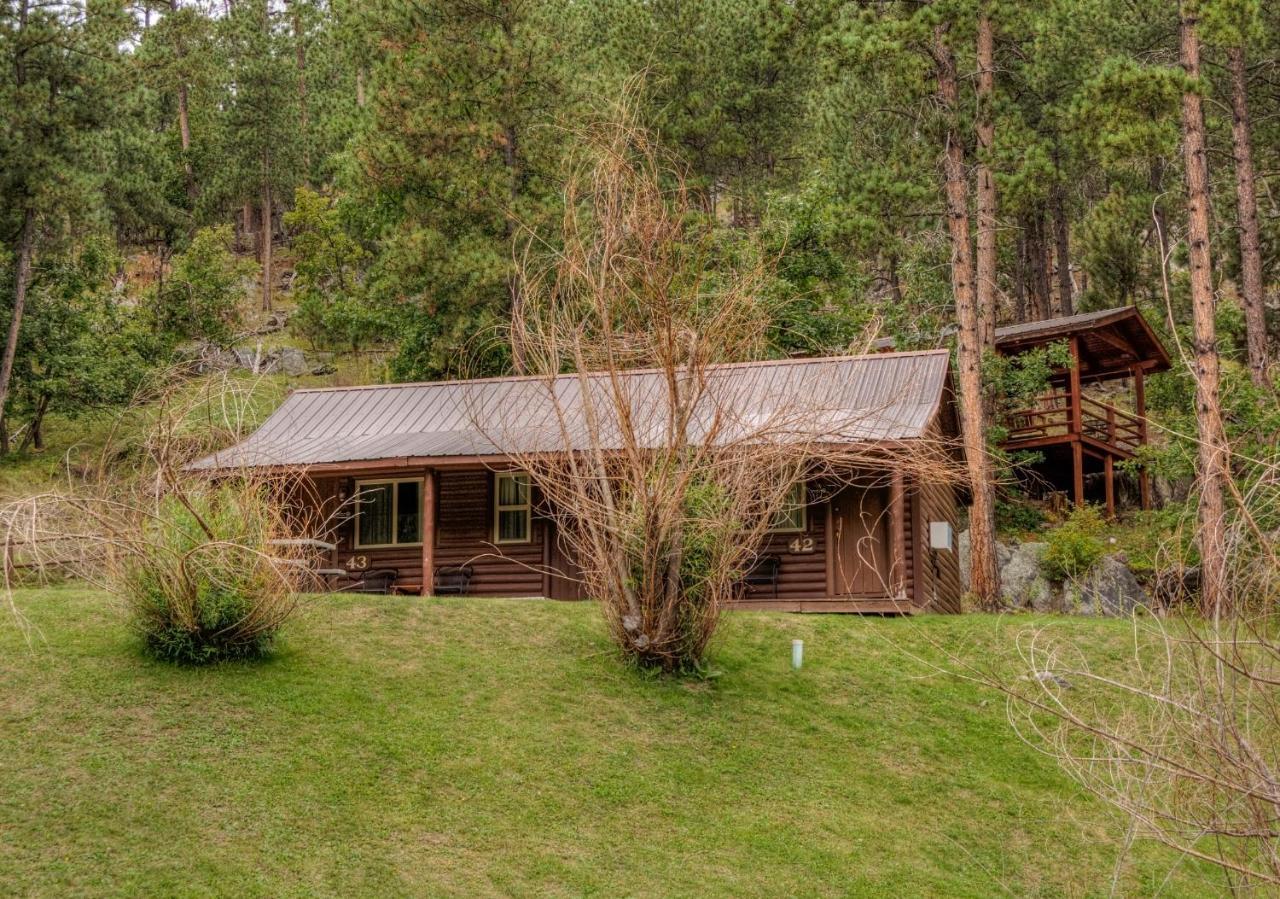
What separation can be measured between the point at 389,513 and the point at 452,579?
163 cm

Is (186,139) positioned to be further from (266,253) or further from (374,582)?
(374,582)

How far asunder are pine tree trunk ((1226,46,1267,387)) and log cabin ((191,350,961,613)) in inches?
301

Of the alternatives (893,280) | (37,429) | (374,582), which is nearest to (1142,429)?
(893,280)

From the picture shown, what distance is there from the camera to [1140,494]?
3272 centimetres

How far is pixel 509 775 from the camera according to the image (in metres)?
13.4

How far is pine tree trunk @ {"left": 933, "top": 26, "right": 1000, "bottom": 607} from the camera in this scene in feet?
74.7

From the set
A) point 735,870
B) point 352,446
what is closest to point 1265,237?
point 352,446

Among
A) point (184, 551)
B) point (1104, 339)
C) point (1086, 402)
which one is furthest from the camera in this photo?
point (1086, 402)

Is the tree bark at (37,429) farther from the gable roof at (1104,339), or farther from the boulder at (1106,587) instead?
the boulder at (1106,587)

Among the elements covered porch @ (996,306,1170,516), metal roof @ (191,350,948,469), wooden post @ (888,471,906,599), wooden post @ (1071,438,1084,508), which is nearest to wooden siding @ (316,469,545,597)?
metal roof @ (191,350,948,469)

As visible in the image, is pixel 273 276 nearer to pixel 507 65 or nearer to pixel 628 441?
pixel 507 65

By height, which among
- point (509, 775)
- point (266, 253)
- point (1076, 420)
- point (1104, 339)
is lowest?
point (509, 775)

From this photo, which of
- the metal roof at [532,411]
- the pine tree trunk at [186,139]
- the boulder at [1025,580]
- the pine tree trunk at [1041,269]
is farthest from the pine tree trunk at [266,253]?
the boulder at [1025,580]

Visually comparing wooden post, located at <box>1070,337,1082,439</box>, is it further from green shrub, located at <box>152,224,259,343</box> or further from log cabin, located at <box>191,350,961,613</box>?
green shrub, located at <box>152,224,259,343</box>
